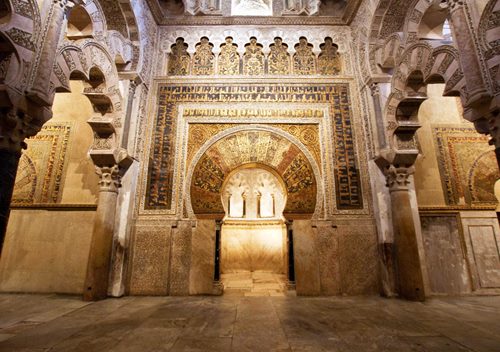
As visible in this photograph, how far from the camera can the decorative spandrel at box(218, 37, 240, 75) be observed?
20.9 feet

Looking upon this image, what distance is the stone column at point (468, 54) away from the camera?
118 inches

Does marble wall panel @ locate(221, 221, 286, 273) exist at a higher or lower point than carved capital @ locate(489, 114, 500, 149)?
lower

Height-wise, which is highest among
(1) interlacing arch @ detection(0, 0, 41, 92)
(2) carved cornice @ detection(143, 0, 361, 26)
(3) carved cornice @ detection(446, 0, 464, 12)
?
(2) carved cornice @ detection(143, 0, 361, 26)

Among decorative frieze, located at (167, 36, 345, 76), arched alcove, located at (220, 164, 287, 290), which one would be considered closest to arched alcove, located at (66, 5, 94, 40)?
decorative frieze, located at (167, 36, 345, 76)

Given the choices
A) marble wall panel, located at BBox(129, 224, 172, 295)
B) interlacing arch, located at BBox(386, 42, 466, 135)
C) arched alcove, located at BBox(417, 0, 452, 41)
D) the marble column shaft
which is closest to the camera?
the marble column shaft

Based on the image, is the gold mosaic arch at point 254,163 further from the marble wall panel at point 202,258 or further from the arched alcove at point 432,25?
the arched alcove at point 432,25

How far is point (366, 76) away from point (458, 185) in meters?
3.13

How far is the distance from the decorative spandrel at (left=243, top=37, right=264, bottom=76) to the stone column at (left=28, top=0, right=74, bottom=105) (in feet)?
12.3

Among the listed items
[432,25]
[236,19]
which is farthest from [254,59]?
[432,25]

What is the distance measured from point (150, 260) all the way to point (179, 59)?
4.69m

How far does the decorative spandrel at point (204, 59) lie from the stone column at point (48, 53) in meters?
3.19

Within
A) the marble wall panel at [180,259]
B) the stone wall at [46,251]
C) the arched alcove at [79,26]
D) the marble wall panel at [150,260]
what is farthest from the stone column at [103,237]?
the arched alcove at [79,26]

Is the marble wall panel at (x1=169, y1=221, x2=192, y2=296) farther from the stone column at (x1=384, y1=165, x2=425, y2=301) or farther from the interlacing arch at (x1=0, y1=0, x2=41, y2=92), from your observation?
the stone column at (x1=384, y1=165, x2=425, y2=301)

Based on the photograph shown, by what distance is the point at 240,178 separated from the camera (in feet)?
31.6
